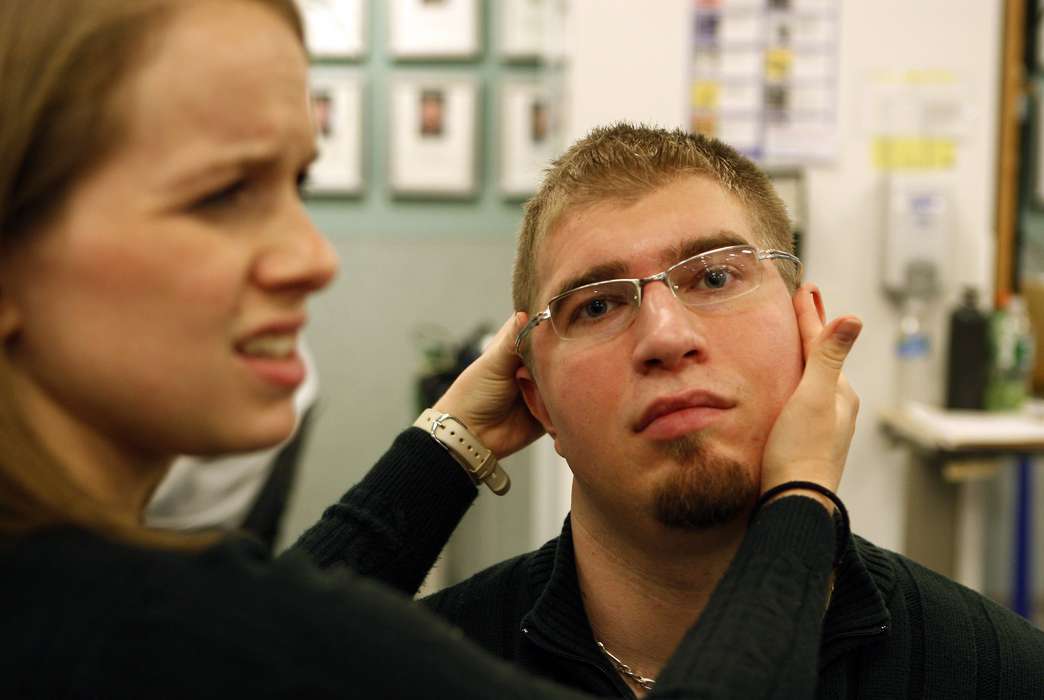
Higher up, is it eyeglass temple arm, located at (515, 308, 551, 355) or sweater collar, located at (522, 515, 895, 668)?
eyeglass temple arm, located at (515, 308, 551, 355)

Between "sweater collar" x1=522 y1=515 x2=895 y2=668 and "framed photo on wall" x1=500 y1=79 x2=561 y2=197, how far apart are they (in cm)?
298

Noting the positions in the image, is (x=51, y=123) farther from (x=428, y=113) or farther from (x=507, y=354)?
(x=428, y=113)

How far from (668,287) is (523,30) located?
10.5ft

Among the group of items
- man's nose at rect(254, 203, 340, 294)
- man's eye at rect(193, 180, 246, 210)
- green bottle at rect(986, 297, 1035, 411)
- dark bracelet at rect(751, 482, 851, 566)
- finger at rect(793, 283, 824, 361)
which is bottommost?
green bottle at rect(986, 297, 1035, 411)

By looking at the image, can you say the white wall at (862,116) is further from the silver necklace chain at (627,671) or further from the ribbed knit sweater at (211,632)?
the ribbed knit sweater at (211,632)

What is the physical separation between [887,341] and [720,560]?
231 centimetres

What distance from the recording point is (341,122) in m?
4.17

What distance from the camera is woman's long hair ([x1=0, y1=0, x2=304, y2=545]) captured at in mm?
567

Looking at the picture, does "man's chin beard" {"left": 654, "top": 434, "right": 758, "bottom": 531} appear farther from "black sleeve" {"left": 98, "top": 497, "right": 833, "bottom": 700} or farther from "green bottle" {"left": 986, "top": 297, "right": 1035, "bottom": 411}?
"green bottle" {"left": 986, "top": 297, "right": 1035, "bottom": 411}

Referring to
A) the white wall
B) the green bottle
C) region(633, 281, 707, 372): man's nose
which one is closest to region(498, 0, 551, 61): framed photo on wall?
the white wall

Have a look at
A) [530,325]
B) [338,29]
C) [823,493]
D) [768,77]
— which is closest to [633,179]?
[530,325]

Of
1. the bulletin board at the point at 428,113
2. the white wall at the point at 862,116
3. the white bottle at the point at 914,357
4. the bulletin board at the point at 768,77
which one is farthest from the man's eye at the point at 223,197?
the bulletin board at the point at 428,113

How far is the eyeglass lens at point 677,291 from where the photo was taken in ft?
4.00

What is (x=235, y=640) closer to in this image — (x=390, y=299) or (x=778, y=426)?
(x=778, y=426)
